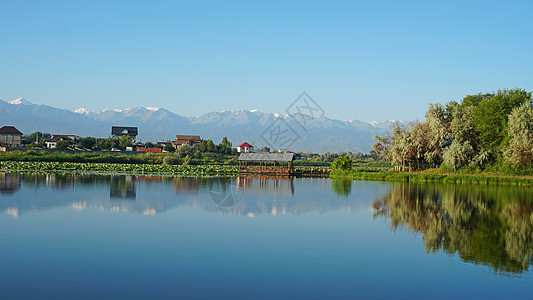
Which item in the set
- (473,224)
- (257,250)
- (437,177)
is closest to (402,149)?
(437,177)

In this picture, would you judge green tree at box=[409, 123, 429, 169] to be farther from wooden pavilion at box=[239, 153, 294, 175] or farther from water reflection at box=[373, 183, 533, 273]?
water reflection at box=[373, 183, 533, 273]

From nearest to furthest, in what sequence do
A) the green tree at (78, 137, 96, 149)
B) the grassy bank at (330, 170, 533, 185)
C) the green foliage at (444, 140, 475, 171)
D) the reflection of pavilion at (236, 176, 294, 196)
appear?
1. the reflection of pavilion at (236, 176, 294, 196)
2. the grassy bank at (330, 170, 533, 185)
3. the green foliage at (444, 140, 475, 171)
4. the green tree at (78, 137, 96, 149)

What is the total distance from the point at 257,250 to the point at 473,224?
37.4ft

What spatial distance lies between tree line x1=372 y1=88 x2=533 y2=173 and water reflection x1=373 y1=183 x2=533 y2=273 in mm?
19122

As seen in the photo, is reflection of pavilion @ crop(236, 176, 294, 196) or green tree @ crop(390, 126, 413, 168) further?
green tree @ crop(390, 126, 413, 168)

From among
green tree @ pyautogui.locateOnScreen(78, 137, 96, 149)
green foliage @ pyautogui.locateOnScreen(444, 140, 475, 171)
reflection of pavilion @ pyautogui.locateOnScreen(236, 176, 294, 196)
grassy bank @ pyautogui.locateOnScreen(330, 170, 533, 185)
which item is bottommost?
reflection of pavilion @ pyautogui.locateOnScreen(236, 176, 294, 196)

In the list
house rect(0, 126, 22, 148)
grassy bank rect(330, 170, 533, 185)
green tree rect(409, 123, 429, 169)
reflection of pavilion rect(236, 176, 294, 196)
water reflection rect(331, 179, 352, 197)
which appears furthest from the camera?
house rect(0, 126, 22, 148)

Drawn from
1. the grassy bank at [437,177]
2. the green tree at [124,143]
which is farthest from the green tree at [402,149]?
the green tree at [124,143]

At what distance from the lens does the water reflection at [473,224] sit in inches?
607

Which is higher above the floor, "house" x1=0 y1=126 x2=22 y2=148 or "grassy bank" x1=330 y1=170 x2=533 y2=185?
"house" x1=0 y1=126 x2=22 y2=148

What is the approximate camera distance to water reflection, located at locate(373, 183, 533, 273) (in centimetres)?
1543

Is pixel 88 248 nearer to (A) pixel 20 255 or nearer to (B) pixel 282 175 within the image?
(A) pixel 20 255

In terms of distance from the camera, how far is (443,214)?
25125mm

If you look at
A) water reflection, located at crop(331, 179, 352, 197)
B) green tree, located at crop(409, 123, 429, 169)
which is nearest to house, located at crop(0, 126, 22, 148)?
green tree, located at crop(409, 123, 429, 169)
